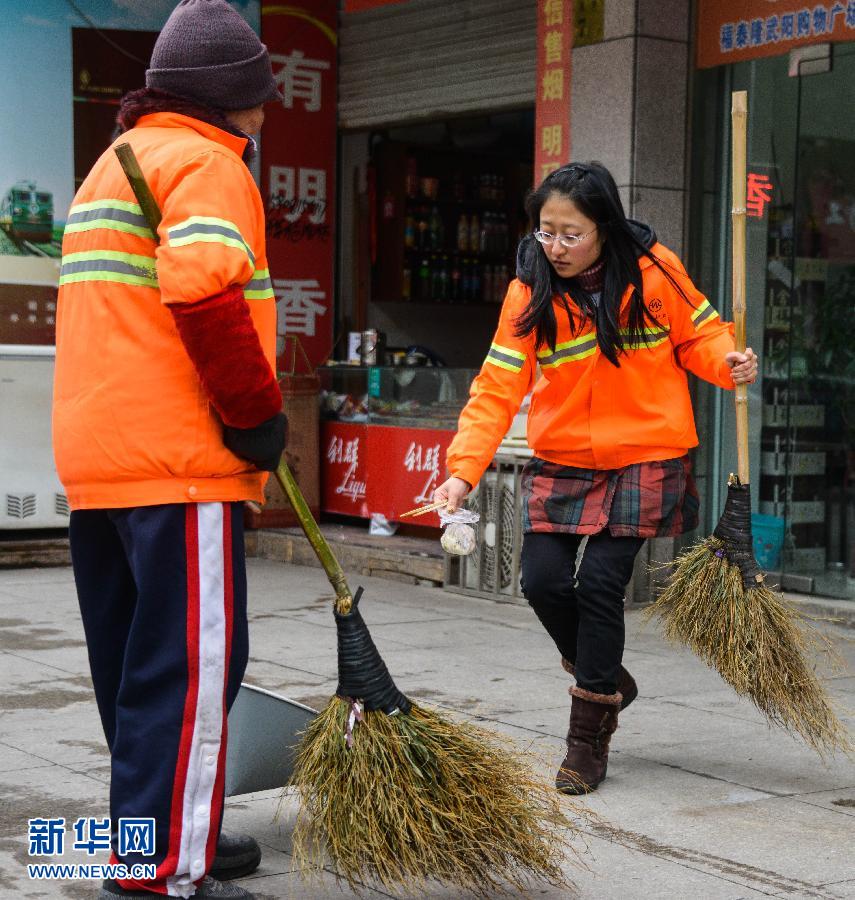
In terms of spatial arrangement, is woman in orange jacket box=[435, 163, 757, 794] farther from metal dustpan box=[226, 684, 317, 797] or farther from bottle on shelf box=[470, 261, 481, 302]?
bottle on shelf box=[470, 261, 481, 302]

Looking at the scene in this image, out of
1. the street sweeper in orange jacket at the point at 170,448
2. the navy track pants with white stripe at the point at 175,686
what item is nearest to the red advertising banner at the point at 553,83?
the street sweeper in orange jacket at the point at 170,448

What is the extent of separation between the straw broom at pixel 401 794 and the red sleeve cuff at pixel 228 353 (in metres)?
0.27

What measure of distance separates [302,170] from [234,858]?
709 cm

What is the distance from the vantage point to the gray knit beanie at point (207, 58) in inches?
122

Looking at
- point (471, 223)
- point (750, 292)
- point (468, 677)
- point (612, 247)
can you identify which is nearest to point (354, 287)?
point (471, 223)

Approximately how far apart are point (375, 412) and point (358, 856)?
6.25 metres

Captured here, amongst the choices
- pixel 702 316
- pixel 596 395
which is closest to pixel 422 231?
pixel 702 316

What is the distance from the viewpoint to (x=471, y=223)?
472 inches

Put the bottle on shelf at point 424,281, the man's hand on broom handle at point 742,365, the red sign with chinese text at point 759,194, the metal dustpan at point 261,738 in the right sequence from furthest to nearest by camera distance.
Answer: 1. the bottle on shelf at point 424,281
2. the red sign with chinese text at point 759,194
3. the man's hand on broom handle at point 742,365
4. the metal dustpan at point 261,738

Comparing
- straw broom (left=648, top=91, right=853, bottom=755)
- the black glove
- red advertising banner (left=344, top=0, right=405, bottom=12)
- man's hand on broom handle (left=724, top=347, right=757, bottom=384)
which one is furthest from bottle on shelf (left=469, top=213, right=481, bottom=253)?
the black glove

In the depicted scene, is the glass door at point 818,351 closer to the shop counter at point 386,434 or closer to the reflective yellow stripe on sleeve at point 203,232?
the shop counter at point 386,434

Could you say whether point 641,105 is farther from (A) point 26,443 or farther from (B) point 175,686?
(B) point 175,686

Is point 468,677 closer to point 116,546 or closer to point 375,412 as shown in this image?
point 116,546

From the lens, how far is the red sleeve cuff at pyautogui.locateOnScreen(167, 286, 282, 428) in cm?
288
